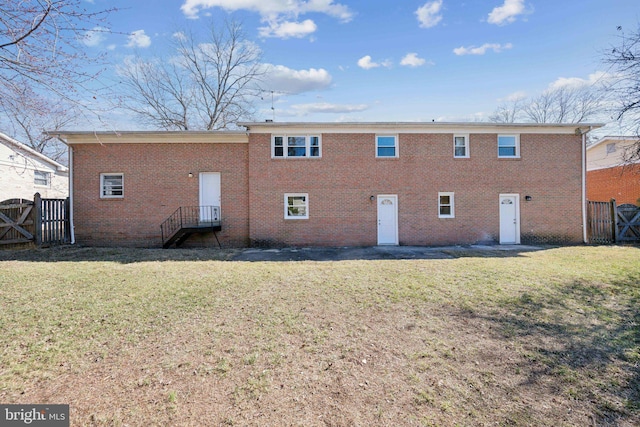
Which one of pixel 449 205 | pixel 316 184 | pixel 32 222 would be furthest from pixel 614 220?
pixel 32 222

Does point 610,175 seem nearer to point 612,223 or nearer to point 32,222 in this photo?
point 612,223

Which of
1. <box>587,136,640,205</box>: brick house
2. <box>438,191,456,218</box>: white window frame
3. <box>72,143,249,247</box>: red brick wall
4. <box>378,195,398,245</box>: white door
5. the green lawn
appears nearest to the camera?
the green lawn

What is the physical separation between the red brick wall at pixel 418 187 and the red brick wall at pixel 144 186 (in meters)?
1.16

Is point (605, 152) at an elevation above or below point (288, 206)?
above

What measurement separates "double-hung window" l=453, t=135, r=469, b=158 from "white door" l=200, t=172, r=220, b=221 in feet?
33.2

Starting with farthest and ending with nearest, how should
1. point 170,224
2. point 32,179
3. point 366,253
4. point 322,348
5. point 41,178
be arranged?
point 41,178
point 32,179
point 170,224
point 366,253
point 322,348

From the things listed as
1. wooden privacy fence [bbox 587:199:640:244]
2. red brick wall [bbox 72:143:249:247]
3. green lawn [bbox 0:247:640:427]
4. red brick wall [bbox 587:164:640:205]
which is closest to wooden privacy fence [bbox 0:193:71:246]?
red brick wall [bbox 72:143:249:247]

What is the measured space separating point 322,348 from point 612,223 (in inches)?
622

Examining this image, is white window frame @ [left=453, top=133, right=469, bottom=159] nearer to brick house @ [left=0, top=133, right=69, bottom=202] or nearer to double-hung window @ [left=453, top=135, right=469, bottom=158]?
double-hung window @ [left=453, top=135, right=469, bottom=158]

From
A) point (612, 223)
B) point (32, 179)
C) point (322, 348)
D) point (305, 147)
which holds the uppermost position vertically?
point (305, 147)

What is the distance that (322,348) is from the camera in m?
3.79

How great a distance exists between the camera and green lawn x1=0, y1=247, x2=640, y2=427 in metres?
2.75

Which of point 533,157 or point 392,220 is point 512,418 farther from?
point 533,157

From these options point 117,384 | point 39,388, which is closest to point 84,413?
point 117,384
